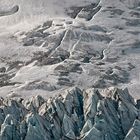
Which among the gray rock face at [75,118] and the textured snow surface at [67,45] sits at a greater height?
the gray rock face at [75,118]

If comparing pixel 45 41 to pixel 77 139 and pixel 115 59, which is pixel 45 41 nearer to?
pixel 115 59

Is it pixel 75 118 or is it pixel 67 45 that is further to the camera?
pixel 67 45

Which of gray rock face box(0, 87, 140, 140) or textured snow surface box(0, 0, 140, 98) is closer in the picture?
gray rock face box(0, 87, 140, 140)

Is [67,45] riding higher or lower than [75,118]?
lower

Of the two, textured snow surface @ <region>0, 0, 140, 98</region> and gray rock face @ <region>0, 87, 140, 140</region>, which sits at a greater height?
gray rock face @ <region>0, 87, 140, 140</region>

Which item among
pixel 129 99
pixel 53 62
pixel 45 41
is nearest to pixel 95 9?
pixel 45 41
